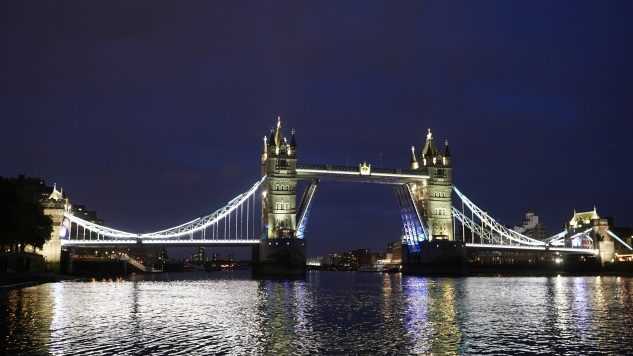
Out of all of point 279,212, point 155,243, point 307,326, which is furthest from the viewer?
point 279,212

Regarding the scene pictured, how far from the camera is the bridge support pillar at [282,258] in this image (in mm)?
99188

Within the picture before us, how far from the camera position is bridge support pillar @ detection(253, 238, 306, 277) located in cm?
9919

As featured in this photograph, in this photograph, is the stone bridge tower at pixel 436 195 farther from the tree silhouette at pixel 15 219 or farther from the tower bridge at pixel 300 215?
the tree silhouette at pixel 15 219

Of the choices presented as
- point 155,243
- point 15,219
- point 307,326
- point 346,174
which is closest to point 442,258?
point 346,174

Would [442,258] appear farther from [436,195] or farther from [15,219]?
[15,219]

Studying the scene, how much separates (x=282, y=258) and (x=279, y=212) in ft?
28.2

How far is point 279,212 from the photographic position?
104875 mm

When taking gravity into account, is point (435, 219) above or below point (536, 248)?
above

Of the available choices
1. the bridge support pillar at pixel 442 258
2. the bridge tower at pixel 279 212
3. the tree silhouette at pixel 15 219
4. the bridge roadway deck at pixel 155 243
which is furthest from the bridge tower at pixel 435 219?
the tree silhouette at pixel 15 219

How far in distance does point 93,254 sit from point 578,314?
405 feet

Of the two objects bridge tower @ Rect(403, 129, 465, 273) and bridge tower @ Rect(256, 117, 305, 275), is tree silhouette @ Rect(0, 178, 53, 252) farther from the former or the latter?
bridge tower @ Rect(403, 129, 465, 273)

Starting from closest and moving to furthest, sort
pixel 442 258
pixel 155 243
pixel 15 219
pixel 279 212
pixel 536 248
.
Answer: pixel 15 219, pixel 155 243, pixel 279 212, pixel 442 258, pixel 536 248

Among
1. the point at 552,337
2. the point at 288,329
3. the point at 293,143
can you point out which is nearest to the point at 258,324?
the point at 288,329

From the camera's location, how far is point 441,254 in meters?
112
